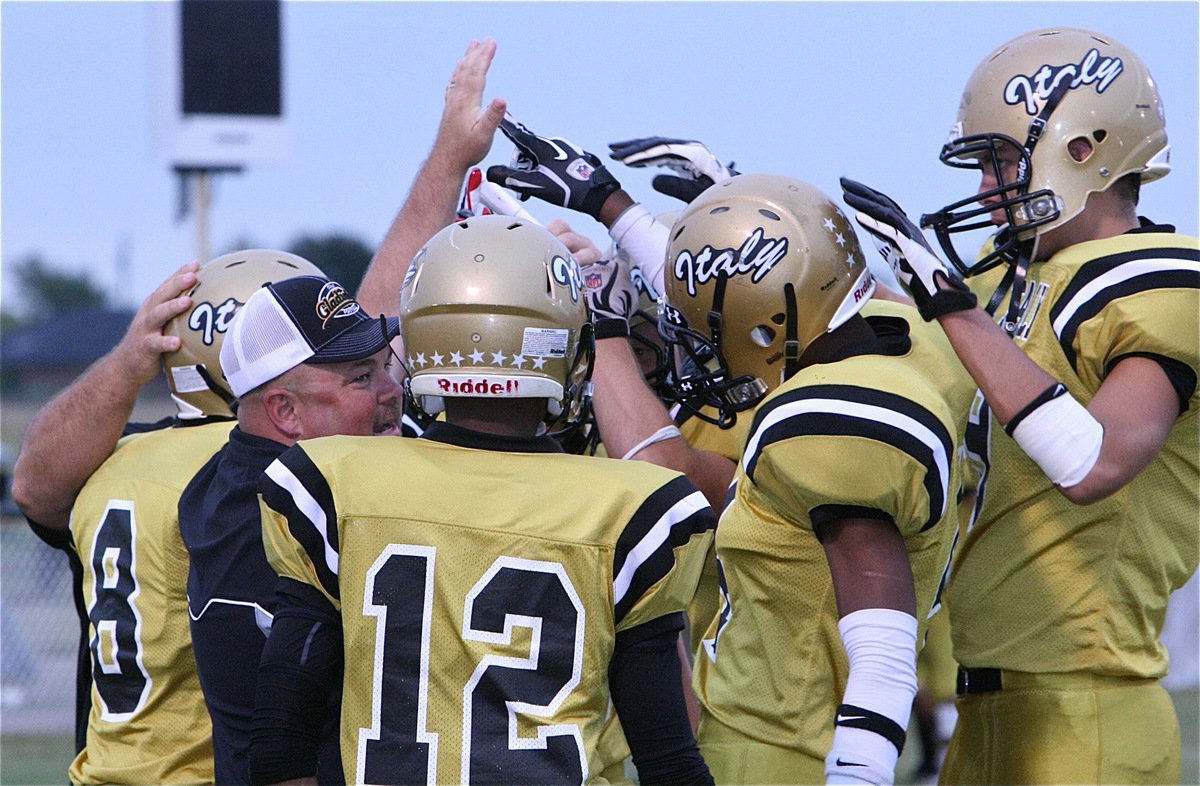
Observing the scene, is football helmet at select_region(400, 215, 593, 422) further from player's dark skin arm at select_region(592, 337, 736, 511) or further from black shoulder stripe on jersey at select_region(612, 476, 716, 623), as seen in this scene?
player's dark skin arm at select_region(592, 337, 736, 511)

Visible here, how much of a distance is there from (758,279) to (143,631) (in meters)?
1.76

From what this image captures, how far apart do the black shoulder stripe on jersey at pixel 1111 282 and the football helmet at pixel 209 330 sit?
186 centimetres

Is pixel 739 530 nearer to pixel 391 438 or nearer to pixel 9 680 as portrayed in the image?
pixel 391 438

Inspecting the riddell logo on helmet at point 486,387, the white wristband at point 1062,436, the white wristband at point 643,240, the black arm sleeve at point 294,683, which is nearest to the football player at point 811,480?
the white wristband at point 1062,436

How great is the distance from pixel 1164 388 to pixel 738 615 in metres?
1.01

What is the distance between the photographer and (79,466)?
12.2 ft

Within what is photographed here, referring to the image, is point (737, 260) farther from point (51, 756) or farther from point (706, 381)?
point (51, 756)

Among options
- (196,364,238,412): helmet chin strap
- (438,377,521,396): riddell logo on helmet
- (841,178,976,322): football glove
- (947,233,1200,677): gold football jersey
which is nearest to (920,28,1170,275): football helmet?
(947,233,1200,677): gold football jersey

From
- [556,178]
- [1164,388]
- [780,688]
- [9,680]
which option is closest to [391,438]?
[780,688]

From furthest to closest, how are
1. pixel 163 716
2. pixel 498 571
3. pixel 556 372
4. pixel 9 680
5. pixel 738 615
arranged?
pixel 9 680 < pixel 163 716 < pixel 738 615 < pixel 556 372 < pixel 498 571

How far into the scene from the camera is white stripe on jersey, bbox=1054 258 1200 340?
301 cm

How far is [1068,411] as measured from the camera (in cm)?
280

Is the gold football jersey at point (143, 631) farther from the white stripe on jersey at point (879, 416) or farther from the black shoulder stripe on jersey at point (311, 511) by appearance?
the white stripe on jersey at point (879, 416)

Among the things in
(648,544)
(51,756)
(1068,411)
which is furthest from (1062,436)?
(51,756)
